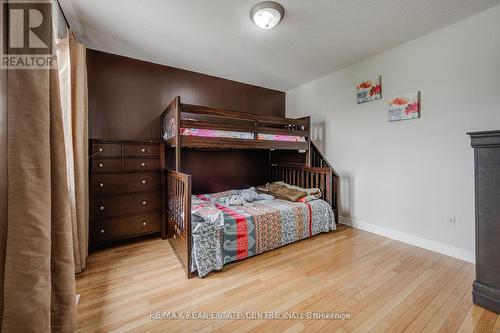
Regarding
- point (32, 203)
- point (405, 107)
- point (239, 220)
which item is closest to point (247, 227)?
point (239, 220)

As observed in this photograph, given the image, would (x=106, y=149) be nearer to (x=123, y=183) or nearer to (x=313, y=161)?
(x=123, y=183)

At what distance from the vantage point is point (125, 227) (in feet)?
8.31

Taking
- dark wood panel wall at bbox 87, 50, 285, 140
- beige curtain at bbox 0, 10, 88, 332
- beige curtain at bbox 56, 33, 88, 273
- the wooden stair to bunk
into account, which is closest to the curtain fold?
beige curtain at bbox 56, 33, 88, 273

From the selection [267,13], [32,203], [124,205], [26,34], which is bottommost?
[124,205]

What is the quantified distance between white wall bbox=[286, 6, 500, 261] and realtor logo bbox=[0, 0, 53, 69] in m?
3.16

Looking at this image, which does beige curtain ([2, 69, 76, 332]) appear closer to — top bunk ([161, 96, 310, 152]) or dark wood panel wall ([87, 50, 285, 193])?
top bunk ([161, 96, 310, 152])

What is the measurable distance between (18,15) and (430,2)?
2784mm

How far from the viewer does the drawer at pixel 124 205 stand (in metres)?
2.39

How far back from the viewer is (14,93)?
0.78 metres

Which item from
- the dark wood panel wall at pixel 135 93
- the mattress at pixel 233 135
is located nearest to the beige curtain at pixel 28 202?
the mattress at pixel 233 135

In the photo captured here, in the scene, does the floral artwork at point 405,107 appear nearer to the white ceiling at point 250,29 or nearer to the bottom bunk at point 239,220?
the white ceiling at point 250,29

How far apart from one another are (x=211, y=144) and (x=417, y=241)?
263 centimetres

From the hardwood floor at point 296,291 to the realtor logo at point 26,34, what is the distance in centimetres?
148

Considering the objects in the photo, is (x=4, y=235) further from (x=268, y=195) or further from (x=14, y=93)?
(x=268, y=195)
